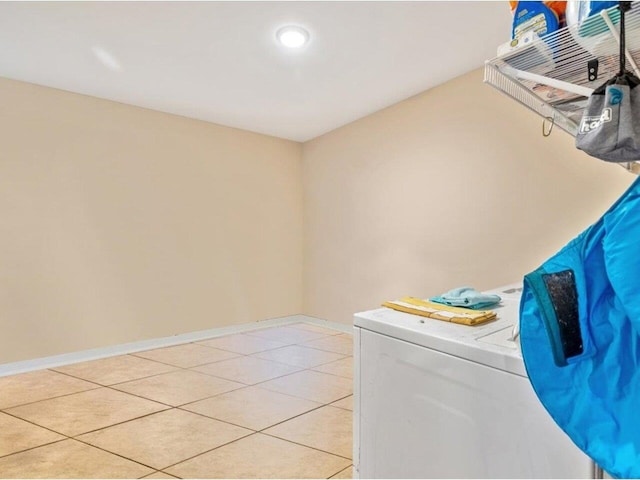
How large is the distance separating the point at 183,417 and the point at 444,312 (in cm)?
156

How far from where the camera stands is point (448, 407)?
966 mm

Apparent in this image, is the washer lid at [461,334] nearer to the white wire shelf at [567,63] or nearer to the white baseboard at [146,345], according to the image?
the white wire shelf at [567,63]

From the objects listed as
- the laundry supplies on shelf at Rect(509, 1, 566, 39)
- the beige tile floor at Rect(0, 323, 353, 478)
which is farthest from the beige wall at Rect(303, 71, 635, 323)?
the laundry supplies on shelf at Rect(509, 1, 566, 39)

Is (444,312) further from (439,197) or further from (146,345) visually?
(146,345)

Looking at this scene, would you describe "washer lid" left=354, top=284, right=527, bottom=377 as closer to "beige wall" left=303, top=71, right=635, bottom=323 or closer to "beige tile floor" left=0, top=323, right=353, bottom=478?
"beige tile floor" left=0, top=323, right=353, bottom=478

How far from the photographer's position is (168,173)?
11.5 feet

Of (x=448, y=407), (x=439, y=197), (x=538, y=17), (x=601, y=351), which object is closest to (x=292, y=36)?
(x=439, y=197)

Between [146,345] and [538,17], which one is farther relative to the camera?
[146,345]

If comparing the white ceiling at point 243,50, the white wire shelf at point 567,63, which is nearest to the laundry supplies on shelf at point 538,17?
the white wire shelf at point 567,63

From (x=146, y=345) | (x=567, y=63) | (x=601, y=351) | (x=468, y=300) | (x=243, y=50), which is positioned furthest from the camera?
(x=146, y=345)

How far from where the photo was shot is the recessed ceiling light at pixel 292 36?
244 cm

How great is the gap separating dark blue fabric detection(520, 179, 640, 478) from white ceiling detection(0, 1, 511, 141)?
196 centimetres

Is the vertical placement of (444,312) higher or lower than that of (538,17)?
lower

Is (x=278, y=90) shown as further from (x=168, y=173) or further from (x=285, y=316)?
(x=285, y=316)
